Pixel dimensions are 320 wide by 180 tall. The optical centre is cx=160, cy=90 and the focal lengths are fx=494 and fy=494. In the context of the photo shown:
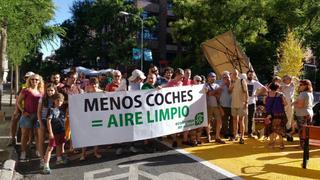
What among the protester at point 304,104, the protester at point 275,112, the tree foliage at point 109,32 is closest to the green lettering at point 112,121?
the protester at point 275,112

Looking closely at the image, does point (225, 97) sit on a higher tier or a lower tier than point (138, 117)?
higher

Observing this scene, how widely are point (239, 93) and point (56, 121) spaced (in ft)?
15.1

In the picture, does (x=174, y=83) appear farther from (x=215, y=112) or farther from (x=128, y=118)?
(x=128, y=118)

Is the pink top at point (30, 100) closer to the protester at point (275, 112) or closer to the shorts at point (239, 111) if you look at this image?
the shorts at point (239, 111)

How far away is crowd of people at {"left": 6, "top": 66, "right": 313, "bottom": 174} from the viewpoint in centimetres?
895

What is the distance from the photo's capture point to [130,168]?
8805 mm

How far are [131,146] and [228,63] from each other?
6798 mm

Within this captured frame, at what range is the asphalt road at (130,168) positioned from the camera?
326 inches

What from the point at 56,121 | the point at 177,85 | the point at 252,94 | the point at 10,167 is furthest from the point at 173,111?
the point at 10,167

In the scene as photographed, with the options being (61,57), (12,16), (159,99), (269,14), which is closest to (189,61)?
(269,14)

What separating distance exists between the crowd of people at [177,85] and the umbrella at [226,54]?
330 centimetres

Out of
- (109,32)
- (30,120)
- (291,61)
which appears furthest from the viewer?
(109,32)

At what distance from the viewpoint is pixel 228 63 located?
16.3 meters

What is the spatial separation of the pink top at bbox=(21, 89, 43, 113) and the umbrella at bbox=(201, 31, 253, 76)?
7.91 meters
